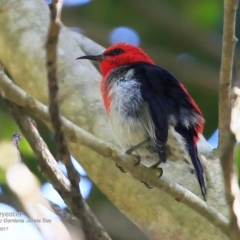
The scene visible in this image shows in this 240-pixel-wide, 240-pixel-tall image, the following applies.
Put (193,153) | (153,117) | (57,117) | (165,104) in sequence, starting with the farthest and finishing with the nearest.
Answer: (165,104) → (153,117) → (193,153) → (57,117)

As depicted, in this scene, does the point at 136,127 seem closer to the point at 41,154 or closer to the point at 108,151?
the point at 108,151

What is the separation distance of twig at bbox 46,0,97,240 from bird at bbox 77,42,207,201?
1394 mm

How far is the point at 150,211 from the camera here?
13.8ft

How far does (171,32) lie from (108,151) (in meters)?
4.76

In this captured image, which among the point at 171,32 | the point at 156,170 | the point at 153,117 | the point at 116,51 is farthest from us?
the point at 171,32

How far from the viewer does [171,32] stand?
310 inches

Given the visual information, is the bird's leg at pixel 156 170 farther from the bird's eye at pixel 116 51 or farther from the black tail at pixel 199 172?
the bird's eye at pixel 116 51

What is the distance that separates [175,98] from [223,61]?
40.7 inches

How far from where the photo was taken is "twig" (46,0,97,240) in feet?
8.27

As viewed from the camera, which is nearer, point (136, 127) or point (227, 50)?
point (227, 50)

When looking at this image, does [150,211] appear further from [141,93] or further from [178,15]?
[178,15]

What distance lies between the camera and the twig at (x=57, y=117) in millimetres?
2520

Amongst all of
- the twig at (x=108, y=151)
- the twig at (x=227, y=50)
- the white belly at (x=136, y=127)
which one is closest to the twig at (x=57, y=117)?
the twig at (x=108, y=151)

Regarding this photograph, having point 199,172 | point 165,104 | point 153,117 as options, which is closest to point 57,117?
point 199,172
